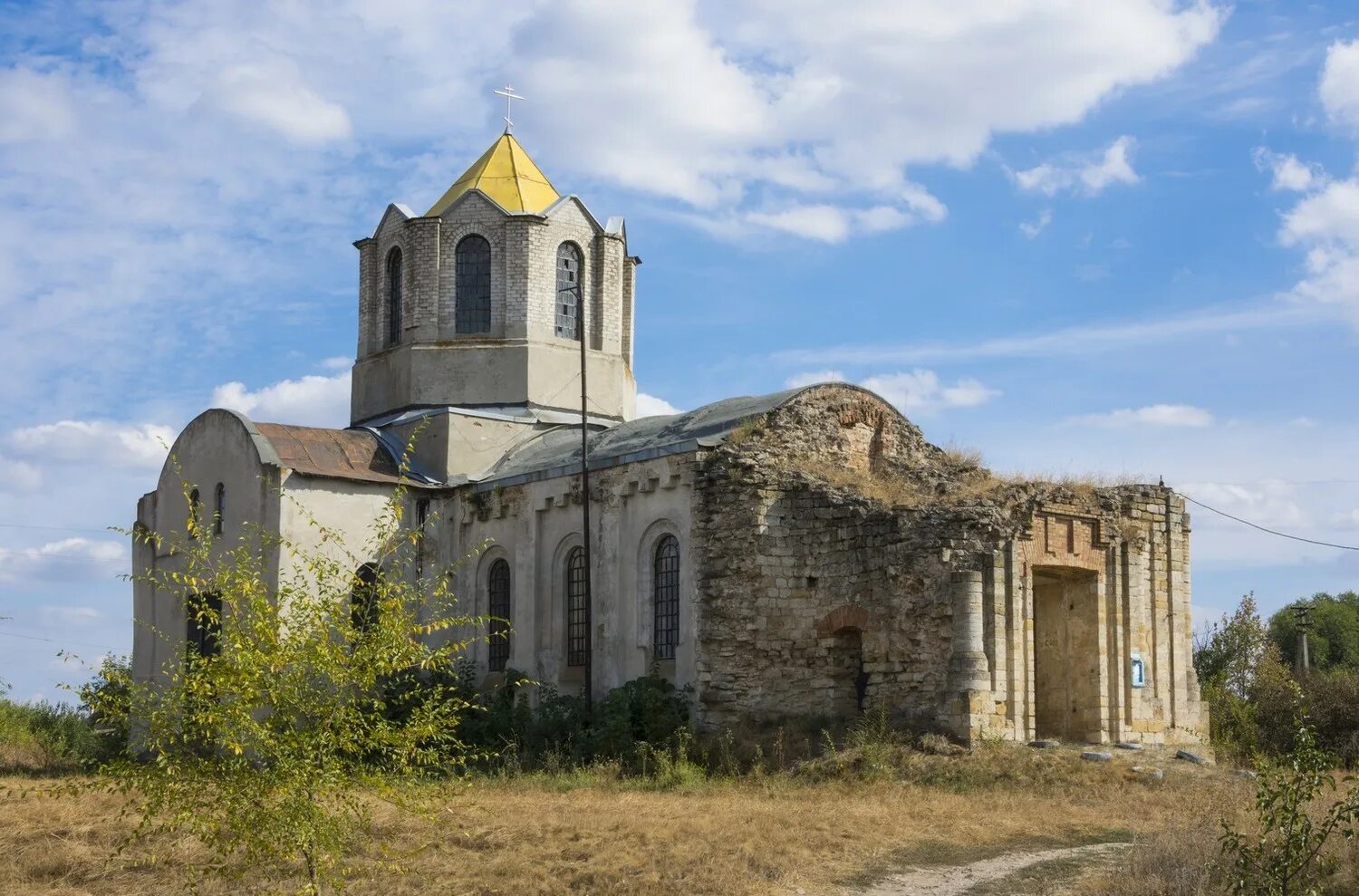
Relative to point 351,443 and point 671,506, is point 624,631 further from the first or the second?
point 351,443

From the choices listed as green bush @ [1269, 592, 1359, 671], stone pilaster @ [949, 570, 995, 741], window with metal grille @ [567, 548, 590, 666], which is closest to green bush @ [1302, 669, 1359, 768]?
stone pilaster @ [949, 570, 995, 741]

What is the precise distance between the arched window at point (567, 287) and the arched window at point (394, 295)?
3531 millimetres

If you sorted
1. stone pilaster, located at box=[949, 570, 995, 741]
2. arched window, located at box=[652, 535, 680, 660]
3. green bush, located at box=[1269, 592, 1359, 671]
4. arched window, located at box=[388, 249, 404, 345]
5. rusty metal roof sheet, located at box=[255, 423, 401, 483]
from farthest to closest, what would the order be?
green bush, located at box=[1269, 592, 1359, 671] < arched window, located at box=[388, 249, 404, 345] < rusty metal roof sheet, located at box=[255, 423, 401, 483] < arched window, located at box=[652, 535, 680, 660] < stone pilaster, located at box=[949, 570, 995, 741]

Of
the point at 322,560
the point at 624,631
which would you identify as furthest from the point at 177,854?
the point at 624,631

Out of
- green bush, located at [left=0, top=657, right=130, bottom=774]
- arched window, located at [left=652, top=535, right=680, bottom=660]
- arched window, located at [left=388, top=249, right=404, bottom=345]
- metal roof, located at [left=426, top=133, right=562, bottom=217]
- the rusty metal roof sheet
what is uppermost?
metal roof, located at [left=426, top=133, right=562, bottom=217]

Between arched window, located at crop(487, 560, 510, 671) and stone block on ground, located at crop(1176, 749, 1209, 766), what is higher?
arched window, located at crop(487, 560, 510, 671)

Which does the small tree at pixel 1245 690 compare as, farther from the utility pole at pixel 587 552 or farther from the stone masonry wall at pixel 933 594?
the utility pole at pixel 587 552

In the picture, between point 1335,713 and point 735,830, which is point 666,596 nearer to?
point 735,830

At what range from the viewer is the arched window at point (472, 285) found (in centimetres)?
3259

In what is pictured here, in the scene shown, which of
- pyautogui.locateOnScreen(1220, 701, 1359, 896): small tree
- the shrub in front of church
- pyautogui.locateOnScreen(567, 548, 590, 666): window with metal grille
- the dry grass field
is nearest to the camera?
pyautogui.locateOnScreen(1220, 701, 1359, 896): small tree

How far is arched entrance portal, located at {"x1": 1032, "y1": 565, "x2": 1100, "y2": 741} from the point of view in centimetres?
2434

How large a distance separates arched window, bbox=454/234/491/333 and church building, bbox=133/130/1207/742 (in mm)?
43

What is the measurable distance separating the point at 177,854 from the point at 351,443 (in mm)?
13485

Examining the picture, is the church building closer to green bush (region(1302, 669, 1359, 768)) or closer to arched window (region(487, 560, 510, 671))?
arched window (region(487, 560, 510, 671))
